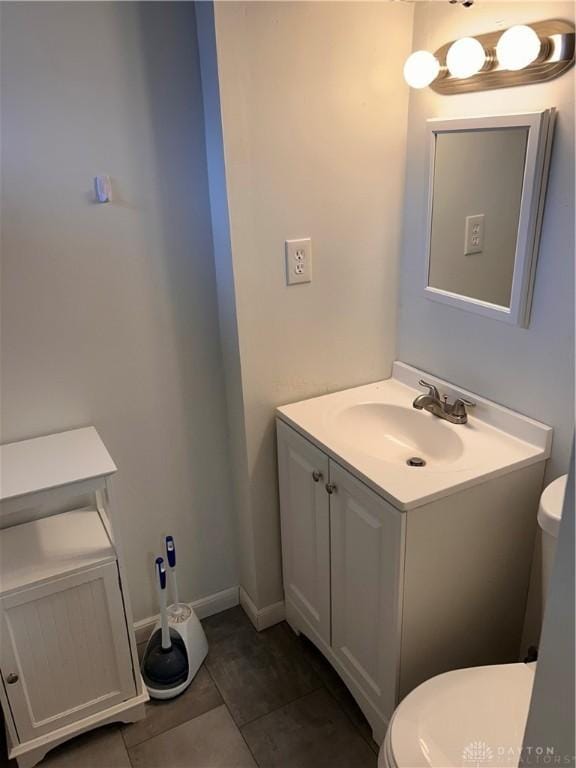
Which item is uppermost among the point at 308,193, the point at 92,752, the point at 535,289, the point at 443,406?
the point at 308,193

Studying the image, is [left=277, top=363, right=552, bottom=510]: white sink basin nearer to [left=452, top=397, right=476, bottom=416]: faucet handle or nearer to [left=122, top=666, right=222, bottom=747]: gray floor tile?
[left=452, top=397, right=476, bottom=416]: faucet handle

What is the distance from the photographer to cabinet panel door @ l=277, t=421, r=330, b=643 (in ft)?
5.59

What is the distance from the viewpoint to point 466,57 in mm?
1414

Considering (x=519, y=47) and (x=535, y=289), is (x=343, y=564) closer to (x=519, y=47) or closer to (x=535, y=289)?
(x=535, y=289)

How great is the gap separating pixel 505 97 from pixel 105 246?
3.54 ft

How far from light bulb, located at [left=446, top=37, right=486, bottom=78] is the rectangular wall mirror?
4.9 inches

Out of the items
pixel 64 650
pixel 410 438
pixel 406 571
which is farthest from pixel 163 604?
pixel 410 438

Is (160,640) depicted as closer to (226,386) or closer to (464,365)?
(226,386)

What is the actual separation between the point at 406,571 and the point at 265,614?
2.78ft

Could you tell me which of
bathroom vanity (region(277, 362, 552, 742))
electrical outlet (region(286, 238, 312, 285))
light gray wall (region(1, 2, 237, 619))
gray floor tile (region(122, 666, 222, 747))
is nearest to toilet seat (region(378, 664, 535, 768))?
bathroom vanity (region(277, 362, 552, 742))

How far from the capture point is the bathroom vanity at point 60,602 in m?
1.47

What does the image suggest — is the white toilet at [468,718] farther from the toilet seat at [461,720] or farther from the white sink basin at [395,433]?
the white sink basin at [395,433]

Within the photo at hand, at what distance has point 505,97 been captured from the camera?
145 centimetres

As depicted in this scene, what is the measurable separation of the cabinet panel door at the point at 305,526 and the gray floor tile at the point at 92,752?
66 centimetres
